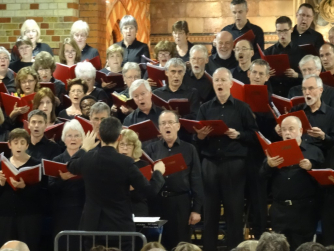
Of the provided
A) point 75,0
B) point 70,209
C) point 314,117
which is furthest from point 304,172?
point 75,0

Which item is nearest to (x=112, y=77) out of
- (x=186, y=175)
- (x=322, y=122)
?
(x=186, y=175)

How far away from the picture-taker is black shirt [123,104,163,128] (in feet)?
21.0

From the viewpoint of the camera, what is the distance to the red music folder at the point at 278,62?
22.8ft

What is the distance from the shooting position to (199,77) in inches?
275

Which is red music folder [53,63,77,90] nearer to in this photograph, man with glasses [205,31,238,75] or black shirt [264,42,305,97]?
man with glasses [205,31,238,75]

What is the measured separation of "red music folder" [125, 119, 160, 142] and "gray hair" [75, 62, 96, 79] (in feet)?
4.38

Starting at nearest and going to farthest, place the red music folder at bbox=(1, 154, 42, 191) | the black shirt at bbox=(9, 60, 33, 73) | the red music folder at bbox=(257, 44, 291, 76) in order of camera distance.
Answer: the red music folder at bbox=(1, 154, 42, 191)
the red music folder at bbox=(257, 44, 291, 76)
the black shirt at bbox=(9, 60, 33, 73)

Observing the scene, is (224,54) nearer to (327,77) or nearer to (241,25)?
→ (241,25)

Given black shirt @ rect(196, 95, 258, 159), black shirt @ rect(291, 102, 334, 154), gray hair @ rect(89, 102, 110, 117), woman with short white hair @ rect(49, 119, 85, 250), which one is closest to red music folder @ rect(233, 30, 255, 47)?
black shirt @ rect(196, 95, 258, 159)

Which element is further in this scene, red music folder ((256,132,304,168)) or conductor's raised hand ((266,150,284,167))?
conductor's raised hand ((266,150,284,167))

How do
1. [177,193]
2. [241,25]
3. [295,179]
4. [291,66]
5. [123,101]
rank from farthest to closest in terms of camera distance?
[241,25] → [291,66] → [123,101] → [177,193] → [295,179]

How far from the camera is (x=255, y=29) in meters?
7.92

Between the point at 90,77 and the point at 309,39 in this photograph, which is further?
the point at 309,39

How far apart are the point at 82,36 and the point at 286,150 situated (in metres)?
3.25
